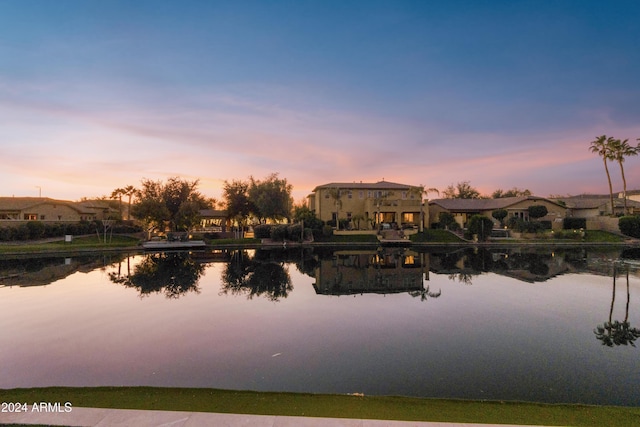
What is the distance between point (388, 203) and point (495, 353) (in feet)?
139

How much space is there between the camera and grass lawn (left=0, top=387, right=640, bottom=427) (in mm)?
4855

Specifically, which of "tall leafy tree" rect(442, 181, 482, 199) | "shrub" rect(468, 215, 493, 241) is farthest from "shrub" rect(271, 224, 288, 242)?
"tall leafy tree" rect(442, 181, 482, 199)

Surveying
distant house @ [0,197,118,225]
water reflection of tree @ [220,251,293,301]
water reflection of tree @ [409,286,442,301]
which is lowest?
water reflection of tree @ [409,286,442,301]

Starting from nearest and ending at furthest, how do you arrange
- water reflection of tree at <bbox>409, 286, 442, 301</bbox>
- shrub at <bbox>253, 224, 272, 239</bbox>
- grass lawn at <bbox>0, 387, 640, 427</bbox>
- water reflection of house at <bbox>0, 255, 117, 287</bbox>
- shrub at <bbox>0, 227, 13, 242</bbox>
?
grass lawn at <bbox>0, 387, 640, 427</bbox>
water reflection of tree at <bbox>409, 286, 442, 301</bbox>
water reflection of house at <bbox>0, 255, 117, 287</bbox>
shrub at <bbox>0, 227, 13, 242</bbox>
shrub at <bbox>253, 224, 272, 239</bbox>

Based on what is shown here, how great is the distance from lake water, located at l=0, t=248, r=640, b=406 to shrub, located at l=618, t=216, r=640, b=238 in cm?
3337

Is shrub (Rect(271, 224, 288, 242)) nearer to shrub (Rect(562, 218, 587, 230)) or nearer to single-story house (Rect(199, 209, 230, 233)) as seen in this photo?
single-story house (Rect(199, 209, 230, 233))

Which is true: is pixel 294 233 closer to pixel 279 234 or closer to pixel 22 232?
pixel 279 234

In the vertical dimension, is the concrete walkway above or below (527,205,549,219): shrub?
below

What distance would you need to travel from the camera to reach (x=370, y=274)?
2180 centimetres

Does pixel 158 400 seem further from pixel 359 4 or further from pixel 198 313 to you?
pixel 359 4

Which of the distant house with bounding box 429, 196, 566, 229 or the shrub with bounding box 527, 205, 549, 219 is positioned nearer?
the shrub with bounding box 527, 205, 549, 219

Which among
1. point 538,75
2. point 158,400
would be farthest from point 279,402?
point 538,75

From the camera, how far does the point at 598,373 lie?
24.1 ft

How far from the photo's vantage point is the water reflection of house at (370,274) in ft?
57.3
